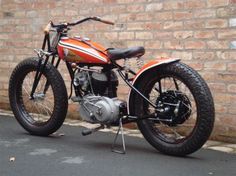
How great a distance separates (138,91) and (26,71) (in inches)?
59.3

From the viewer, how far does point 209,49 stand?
18.0 feet

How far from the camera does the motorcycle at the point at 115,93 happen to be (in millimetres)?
4383

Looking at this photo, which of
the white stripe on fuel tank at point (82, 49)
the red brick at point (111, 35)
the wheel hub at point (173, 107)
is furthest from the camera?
the red brick at point (111, 35)

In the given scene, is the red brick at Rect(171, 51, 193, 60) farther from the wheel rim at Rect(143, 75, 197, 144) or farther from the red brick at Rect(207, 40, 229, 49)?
the wheel rim at Rect(143, 75, 197, 144)

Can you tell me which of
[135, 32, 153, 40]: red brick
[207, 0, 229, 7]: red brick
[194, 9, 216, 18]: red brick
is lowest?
[135, 32, 153, 40]: red brick

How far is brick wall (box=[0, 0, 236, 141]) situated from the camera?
17.6 feet

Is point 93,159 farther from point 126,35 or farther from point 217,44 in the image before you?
point 126,35

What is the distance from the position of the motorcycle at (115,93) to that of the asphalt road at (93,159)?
0.52 feet


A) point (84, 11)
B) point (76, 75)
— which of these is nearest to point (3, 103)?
point (84, 11)

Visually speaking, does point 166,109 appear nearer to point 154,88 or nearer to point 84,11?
point 154,88

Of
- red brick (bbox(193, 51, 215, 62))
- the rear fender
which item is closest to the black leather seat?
the rear fender

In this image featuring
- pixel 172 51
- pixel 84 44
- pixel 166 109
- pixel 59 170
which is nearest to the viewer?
pixel 59 170

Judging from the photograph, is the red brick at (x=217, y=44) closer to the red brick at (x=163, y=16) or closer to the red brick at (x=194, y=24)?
the red brick at (x=194, y=24)

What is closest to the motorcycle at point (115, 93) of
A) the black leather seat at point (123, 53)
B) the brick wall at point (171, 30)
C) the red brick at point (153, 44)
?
the black leather seat at point (123, 53)
